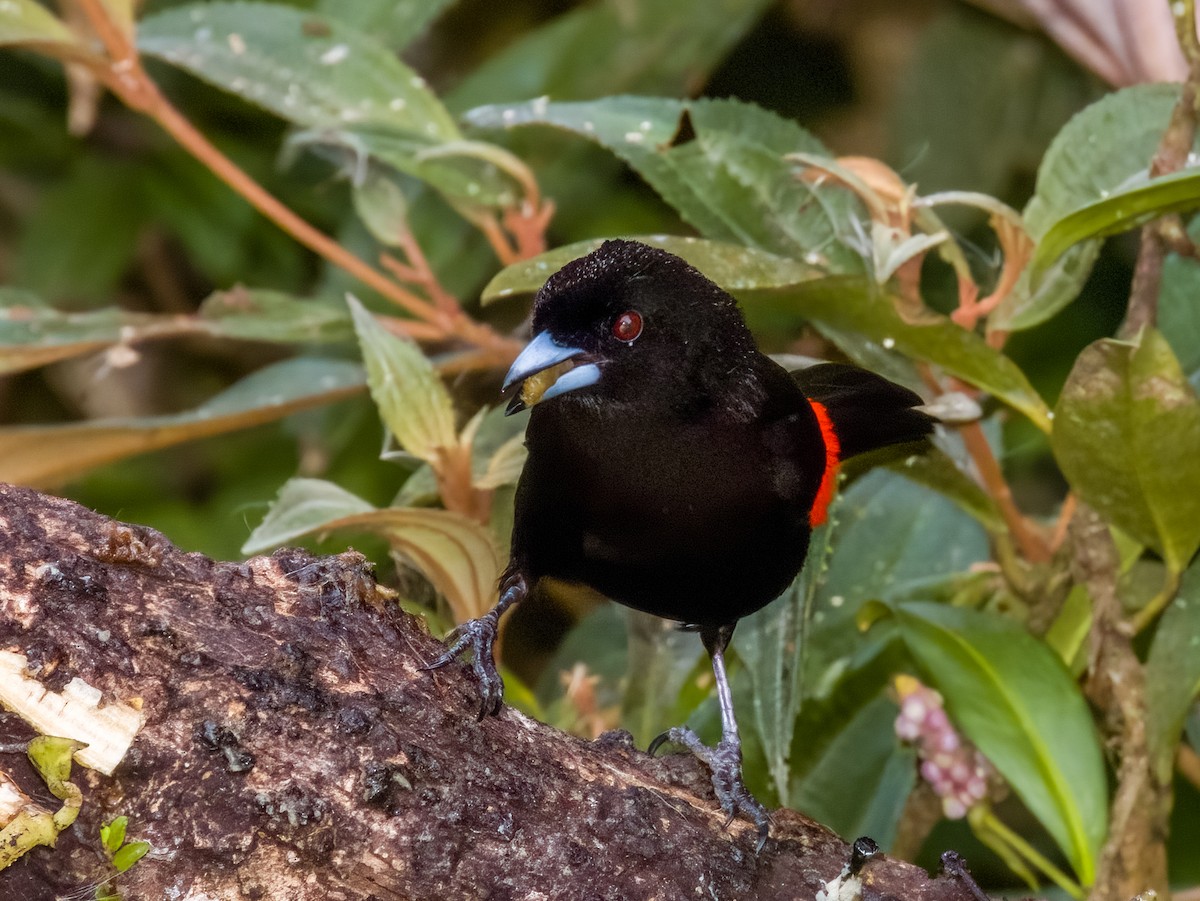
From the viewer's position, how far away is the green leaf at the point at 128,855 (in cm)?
113

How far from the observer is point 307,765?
1.25 metres

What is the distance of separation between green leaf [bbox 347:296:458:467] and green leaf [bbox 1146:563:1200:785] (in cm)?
117

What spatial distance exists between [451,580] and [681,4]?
192 cm

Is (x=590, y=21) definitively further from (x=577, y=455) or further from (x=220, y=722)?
(x=220, y=722)

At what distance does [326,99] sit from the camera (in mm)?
2518

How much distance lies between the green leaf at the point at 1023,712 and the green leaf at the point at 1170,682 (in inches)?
5.4

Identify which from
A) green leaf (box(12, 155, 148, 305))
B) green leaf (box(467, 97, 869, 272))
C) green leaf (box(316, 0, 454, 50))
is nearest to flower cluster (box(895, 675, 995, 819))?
green leaf (box(467, 97, 869, 272))

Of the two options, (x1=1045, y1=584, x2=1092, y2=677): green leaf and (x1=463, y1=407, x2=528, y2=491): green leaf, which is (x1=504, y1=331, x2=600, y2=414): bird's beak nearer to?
(x1=463, y1=407, x2=528, y2=491): green leaf

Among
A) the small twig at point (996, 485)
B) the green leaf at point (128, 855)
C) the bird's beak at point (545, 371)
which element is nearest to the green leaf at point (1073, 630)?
the small twig at point (996, 485)

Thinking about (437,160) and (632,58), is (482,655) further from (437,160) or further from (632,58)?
(632,58)

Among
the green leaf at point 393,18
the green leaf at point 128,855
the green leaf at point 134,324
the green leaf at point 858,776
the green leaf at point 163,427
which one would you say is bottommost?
the green leaf at point 858,776

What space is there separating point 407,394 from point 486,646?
1.42ft

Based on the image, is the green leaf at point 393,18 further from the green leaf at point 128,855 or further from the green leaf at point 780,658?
the green leaf at point 128,855

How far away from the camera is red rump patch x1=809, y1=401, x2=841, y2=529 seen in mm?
2023
